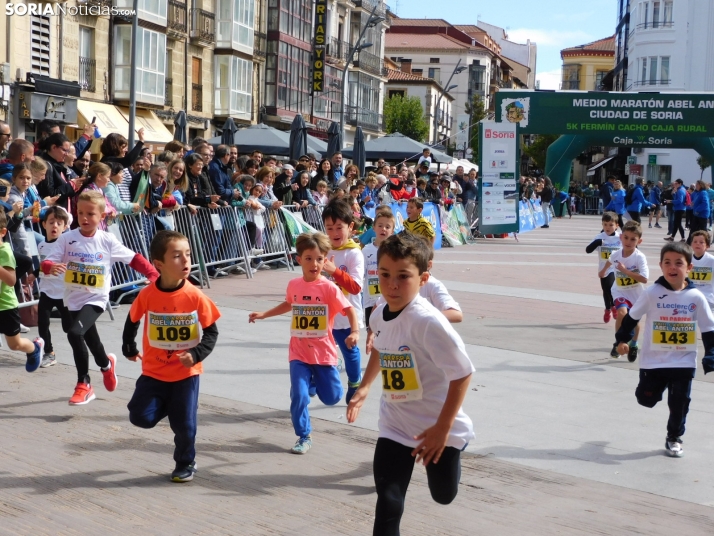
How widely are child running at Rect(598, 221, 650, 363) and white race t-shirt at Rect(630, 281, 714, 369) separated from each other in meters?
2.62

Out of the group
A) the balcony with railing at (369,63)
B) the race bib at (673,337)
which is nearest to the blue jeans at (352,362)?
the race bib at (673,337)

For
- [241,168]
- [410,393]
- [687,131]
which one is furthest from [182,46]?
[410,393]

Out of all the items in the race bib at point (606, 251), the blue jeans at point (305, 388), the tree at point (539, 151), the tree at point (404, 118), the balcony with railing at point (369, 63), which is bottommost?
the blue jeans at point (305, 388)

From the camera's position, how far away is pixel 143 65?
3484 cm

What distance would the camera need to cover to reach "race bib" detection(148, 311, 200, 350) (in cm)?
525

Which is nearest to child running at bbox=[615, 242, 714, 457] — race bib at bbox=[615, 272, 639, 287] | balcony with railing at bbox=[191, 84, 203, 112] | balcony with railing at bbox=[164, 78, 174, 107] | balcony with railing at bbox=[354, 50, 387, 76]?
race bib at bbox=[615, 272, 639, 287]

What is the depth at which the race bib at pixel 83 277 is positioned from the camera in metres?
6.98

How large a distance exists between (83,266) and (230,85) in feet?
119

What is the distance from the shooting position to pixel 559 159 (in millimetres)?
39219

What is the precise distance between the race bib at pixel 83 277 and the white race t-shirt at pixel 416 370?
358cm

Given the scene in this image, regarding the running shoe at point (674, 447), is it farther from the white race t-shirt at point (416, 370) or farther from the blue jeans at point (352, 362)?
the white race t-shirt at point (416, 370)

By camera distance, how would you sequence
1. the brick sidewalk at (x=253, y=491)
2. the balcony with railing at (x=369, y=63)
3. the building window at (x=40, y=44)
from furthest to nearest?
the balcony with railing at (x=369, y=63) → the building window at (x=40, y=44) → the brick sidewalk at (x=253, y=491)

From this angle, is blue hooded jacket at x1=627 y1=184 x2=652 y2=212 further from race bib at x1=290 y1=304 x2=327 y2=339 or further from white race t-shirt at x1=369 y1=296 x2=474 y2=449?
white race t-shirt at x1=369 y1=296 x2=474 y2=449

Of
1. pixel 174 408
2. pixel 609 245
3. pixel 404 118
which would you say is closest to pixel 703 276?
pixel 609 245
